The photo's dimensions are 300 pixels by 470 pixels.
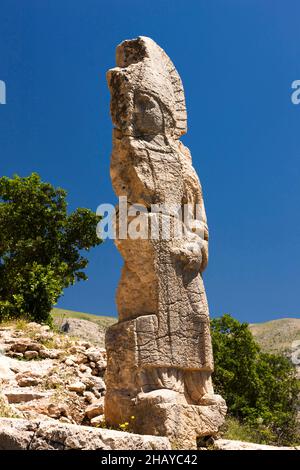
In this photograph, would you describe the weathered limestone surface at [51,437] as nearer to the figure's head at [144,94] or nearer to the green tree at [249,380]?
the figure's head at [144,94]

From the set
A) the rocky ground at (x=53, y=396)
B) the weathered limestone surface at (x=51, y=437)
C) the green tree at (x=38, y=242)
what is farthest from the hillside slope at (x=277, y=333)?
the weathered limestone surface at (x=51, y=437)

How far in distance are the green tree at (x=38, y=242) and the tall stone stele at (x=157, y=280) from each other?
12.1 meters

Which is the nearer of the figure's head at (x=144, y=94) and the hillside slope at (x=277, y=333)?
the figure's head at (x=144, y=94)

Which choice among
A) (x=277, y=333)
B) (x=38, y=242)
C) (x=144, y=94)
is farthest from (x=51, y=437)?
(x=277, y=333)

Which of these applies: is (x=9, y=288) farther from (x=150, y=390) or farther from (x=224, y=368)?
(x=150, y=390)

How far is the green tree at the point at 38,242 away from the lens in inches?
810

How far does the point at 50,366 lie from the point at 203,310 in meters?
5.46

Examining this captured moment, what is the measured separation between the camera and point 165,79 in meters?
9.69

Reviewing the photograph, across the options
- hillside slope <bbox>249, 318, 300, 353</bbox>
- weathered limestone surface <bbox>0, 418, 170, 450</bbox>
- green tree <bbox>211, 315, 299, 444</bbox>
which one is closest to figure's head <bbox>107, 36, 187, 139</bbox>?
weathered limestone surface <bbox>0, 418, 170, 450</bbox>

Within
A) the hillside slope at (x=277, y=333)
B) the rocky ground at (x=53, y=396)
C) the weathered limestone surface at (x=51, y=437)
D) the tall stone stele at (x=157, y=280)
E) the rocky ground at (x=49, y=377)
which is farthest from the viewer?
the hillside slope at (x=277, y=333)

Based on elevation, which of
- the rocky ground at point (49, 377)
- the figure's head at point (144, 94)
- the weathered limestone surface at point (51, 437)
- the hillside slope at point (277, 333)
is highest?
the hillside slope at point (277, 333)

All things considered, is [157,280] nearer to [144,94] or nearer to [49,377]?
[144,94]

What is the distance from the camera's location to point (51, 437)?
17.6 feet

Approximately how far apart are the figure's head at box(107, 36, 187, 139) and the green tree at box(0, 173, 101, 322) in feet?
39.4
